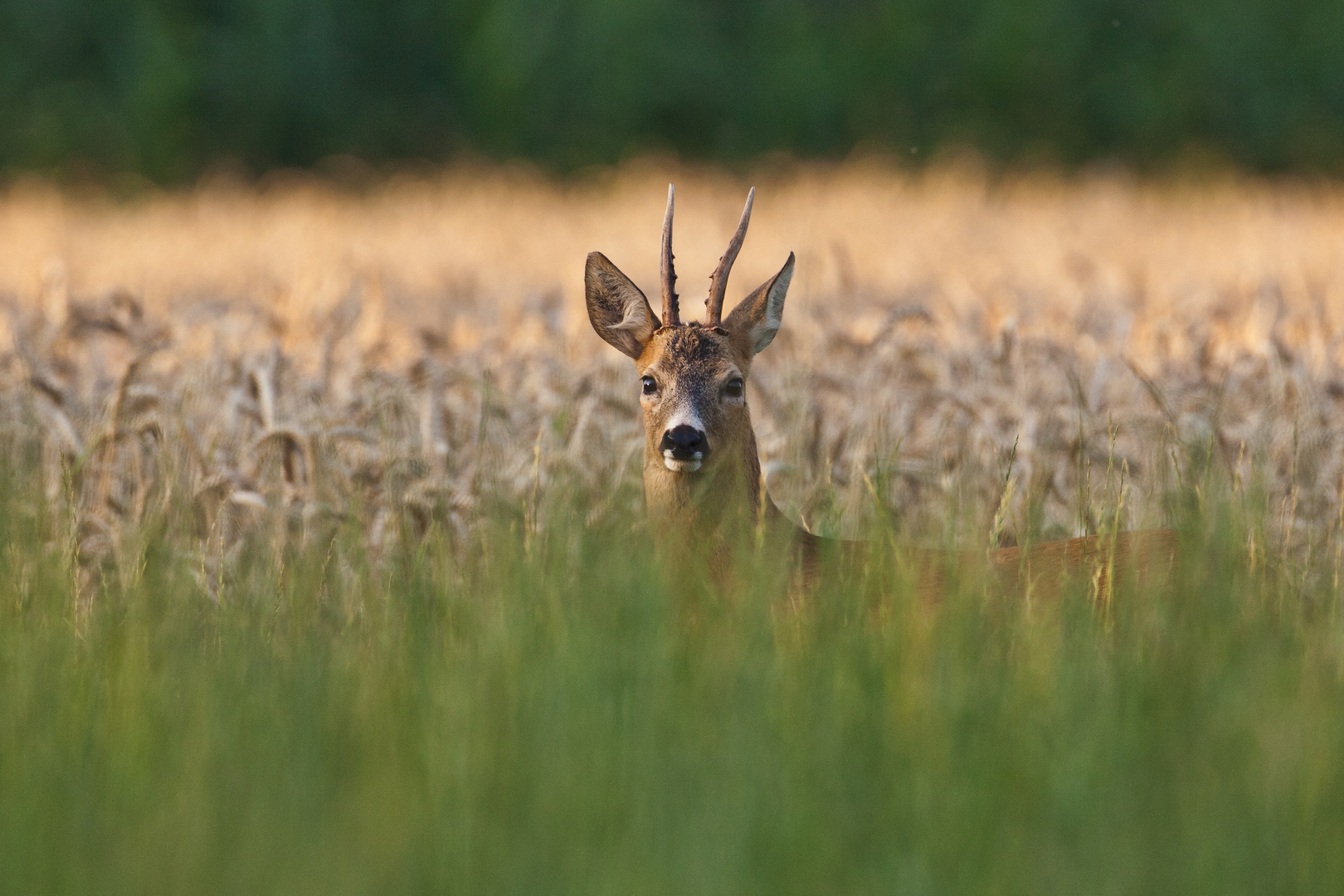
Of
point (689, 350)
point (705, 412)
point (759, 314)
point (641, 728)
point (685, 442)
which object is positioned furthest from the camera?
point (759, 314)

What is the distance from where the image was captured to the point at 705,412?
474 cm

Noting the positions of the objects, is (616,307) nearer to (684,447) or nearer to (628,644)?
(684,447)

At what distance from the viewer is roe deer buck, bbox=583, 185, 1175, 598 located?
446 cm

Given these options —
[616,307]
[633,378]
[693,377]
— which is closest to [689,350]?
[693,377]

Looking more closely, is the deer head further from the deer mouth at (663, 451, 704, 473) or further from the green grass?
the green grass

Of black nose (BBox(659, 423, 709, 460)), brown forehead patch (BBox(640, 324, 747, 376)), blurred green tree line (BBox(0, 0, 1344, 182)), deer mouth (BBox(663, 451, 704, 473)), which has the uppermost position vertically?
blurred green tree line (BBox(0, 0, 1344, 182))

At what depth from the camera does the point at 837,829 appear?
275 centimetres

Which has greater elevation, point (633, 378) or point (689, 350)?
point (633, 378)

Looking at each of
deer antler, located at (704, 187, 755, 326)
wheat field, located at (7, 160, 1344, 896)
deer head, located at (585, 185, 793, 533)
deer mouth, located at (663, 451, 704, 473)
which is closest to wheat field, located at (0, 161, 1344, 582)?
wheat field, located at (7, 160, 1344, 896)

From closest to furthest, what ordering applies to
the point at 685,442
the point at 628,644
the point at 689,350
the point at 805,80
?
the point at 628,644, the point at 685,442, the point at 689,350, the point at 805,80

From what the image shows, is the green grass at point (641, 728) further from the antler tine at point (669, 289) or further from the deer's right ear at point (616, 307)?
the deer's right ear at point (616, 307)

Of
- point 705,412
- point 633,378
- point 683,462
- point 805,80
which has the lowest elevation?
point 683,462

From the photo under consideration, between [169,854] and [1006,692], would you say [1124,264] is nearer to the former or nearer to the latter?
[1006,692]

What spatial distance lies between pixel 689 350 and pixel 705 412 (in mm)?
227
